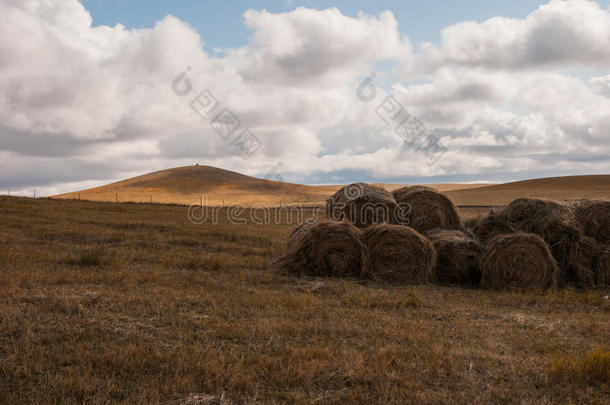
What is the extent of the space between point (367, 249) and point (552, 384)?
5745 mm

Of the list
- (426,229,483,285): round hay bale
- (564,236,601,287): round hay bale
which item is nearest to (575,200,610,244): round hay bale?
(564,236,601,287): round hay bale

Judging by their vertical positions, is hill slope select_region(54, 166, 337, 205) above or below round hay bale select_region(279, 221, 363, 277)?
above

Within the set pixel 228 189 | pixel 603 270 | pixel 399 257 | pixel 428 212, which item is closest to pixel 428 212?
pixel 428 212

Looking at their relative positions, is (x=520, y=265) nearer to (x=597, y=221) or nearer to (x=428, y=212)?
(x=597, y=221)

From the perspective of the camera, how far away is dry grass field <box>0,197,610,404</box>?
4.09m

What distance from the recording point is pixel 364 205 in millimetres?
11781

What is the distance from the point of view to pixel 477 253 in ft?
31.8

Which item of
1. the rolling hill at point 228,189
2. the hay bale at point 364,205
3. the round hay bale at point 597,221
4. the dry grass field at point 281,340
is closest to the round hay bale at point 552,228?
the round hay bale at point 597,221

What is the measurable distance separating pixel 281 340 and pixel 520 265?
6064mm

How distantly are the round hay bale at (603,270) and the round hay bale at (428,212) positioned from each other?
3.00m

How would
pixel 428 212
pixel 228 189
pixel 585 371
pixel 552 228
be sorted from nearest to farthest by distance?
pixel 585 371, pixel 552 228, pixel 428 212, pixel 228 189

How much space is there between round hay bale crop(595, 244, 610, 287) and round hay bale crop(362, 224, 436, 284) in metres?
3.35

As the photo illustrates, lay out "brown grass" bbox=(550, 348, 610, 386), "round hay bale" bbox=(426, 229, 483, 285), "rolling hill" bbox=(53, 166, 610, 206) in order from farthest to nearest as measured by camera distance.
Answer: "rolling hill" bbox=(53, 166, 610, 206)
"round hay bale" bbox=(426, 229, 483, 285)
"brown grass" bbox=(550, 348, 610, 386)

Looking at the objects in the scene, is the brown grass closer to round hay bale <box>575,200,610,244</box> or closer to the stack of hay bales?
Answer: round hay bale <box>575,200,610,244</box>
